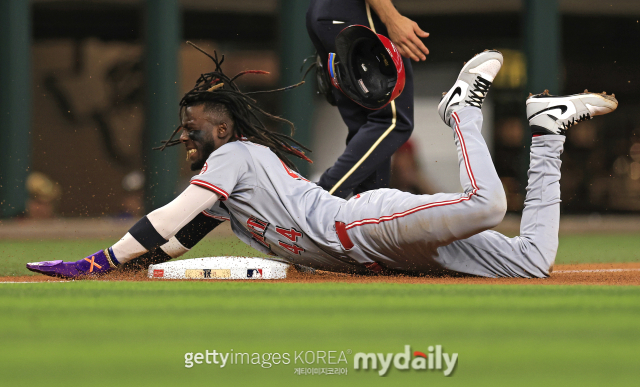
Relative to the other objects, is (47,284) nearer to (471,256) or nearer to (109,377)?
(109,377)

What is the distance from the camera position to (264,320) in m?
2.16

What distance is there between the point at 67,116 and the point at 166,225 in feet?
32.3

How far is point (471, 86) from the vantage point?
10.2ft

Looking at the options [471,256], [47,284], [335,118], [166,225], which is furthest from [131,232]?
[335,118]

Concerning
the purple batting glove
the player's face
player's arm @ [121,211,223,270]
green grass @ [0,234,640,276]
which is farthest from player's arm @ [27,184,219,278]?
green grass @ [0,234,640,276]

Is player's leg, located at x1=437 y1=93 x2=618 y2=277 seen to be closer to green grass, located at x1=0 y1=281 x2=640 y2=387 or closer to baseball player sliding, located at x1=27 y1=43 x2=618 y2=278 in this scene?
baseball player sliding, located at x1=27 y1=43 x2=618 y2=278

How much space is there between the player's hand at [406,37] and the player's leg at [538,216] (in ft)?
1.99

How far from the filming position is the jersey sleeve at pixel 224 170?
2836 millimetres

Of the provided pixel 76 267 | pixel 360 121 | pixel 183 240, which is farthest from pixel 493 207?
pixel 76 267

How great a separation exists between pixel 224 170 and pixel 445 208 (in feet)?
2.90

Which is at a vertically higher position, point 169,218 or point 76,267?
point 169,218

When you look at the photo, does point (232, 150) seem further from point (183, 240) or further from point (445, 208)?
point (445, 208)

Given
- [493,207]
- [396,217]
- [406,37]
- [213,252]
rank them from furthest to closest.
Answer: [213,252]
[406,37]
[396,217]
[493,207]

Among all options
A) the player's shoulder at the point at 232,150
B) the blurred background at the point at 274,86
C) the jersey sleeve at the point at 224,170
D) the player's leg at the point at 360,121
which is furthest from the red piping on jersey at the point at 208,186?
the blurred background at the point at 274,86
